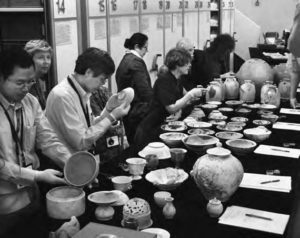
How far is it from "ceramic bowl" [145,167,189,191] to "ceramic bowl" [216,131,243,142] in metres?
0.72

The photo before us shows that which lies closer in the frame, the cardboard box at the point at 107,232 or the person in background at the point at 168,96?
the cardboard box at the point at 107,232

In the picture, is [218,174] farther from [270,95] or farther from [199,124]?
[270,95]

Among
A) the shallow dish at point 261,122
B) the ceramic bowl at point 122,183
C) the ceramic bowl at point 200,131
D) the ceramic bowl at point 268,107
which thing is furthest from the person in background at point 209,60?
the ceramic bowl at point 122,183

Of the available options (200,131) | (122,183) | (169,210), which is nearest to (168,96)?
(200,131)

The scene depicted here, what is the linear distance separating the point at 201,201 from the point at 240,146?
71 centimetres

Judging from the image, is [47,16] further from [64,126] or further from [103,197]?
[103,197]

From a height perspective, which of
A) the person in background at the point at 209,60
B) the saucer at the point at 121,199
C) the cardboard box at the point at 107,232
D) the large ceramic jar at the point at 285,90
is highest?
the person in background at the point at 209,60

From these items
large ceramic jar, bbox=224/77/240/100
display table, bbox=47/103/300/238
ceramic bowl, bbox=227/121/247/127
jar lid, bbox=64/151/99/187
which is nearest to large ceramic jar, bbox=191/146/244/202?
display table, bbox=47/103/300/238

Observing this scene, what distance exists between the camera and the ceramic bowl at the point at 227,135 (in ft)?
9.15

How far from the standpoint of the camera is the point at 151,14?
5742mm

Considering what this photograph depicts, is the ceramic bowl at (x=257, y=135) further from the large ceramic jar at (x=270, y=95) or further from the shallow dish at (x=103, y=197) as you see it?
the shallow dish at (x=103, y=197)

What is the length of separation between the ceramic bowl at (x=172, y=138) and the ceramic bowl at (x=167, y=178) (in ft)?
1.69

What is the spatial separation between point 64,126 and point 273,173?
114 centimetres

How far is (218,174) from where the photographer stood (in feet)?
5.92
